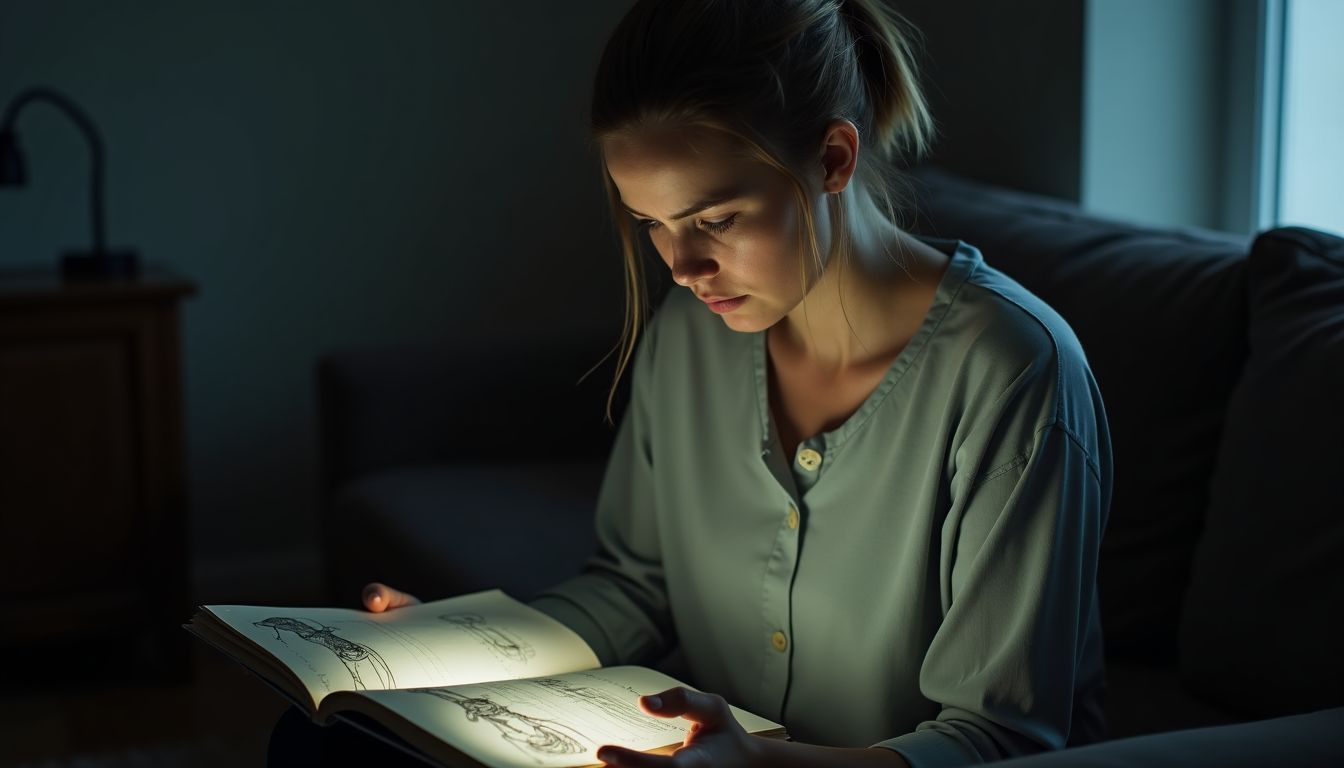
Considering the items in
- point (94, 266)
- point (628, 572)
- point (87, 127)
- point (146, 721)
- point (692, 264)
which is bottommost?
point (146, 721)

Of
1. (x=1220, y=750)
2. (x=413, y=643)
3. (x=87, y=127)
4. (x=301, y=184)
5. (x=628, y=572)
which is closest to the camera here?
(x=1220, y=750)

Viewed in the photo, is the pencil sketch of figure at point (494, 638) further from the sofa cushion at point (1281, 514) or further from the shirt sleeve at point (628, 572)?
the sofa cushion at point (1281, 514)

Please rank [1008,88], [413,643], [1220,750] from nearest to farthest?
[1220,750] → [413,643] → [1008,88]

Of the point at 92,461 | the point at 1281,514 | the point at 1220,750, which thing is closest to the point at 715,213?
the point at 1220,750

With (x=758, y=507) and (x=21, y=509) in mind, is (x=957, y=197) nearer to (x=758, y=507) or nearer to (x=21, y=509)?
(x=758, y=507)

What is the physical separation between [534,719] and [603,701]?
0.08m

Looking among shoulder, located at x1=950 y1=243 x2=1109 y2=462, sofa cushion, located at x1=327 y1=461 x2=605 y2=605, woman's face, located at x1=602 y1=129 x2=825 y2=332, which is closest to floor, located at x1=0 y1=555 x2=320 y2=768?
sofa cushion, located at x1=327 y1=461 x2=605 y2=605

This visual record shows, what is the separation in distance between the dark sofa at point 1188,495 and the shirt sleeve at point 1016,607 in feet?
0.40

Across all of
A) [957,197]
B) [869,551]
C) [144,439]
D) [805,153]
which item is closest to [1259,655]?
[869,551]

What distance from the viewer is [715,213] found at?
3.53ft

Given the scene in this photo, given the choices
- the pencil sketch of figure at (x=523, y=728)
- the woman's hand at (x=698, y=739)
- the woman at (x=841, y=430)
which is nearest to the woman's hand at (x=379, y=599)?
the woman at (x=841, y=430)

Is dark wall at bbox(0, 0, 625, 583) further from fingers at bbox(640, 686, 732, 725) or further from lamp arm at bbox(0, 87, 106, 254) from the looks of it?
fingers at bbox(640, 686, 732, 725)

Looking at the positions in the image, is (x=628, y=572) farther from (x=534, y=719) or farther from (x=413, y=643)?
(x=534, y=719)

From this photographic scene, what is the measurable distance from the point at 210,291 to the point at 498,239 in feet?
1.91
